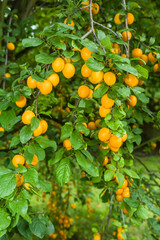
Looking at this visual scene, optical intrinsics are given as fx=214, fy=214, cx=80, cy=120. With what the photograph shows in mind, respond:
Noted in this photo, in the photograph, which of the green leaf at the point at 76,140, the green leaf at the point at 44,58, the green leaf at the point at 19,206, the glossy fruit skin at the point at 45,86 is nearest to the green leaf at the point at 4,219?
the green leaf at the point at 19,206

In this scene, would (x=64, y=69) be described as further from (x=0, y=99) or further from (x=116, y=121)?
(x=0, y=99)

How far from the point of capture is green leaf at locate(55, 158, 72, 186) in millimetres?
924

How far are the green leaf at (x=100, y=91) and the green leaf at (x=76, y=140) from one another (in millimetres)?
206

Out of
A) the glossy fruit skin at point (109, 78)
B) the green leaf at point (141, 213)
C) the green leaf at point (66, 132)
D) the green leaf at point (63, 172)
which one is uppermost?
the glossy fruit skin at point (109, 78)

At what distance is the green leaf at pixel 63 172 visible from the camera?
92cm

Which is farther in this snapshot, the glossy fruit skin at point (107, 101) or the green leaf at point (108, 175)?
the green leaf at point (108, 175)

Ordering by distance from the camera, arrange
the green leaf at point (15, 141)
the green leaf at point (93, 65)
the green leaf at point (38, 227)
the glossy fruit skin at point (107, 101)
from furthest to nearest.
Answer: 1. the green leaf at point (38, 227)
2. the green leaf at point (15, 141)
3. the glossy fruit skin at point (107, 101)
4. the green leaf at point (93, 65)

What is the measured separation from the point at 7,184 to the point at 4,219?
14 centimetres

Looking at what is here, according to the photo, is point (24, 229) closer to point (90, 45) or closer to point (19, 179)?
point (19, 179)

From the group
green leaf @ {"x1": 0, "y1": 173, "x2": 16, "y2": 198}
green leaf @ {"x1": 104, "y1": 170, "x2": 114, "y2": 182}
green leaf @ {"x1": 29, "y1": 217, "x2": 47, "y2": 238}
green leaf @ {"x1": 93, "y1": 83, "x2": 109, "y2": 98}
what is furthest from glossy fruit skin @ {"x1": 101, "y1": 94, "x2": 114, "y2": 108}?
green leaf @ {"x1": 29, "y1": 217, "x2": 47, "y2": 238}

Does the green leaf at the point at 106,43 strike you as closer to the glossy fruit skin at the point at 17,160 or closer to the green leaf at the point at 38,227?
the glossy fruit skin at the point at 17,160

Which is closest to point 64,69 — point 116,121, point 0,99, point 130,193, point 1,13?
point 116,121

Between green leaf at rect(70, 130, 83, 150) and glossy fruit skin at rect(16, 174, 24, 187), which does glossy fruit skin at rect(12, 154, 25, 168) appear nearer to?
glossy fruit skin at rect(16, 174, 24, 187)

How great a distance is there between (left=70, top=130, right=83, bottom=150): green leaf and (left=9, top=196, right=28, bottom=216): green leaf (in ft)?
0.98
